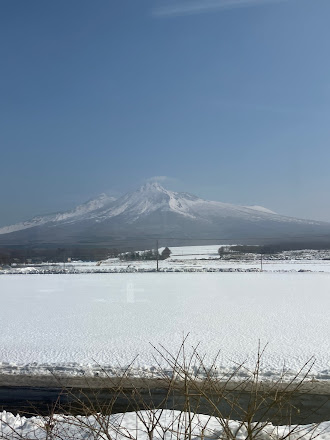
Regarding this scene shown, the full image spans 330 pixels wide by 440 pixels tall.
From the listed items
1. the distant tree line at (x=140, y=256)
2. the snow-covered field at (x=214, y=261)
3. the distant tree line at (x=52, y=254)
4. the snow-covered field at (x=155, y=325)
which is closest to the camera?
the snow-covered field at (x=155, y=325)

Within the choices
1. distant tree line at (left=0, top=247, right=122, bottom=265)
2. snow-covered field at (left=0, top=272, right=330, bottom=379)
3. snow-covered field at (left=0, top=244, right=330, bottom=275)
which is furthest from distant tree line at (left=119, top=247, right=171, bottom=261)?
snow-covered field at (left=0, top=272, right=330, bottom=379)

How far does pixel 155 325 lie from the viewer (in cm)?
675

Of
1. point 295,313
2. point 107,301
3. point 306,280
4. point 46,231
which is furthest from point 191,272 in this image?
point 46,231

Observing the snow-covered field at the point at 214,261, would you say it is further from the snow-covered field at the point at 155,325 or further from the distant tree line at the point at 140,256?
the snow-covered field at the point at 155,325

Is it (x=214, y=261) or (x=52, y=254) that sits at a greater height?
(x=52, y=254)

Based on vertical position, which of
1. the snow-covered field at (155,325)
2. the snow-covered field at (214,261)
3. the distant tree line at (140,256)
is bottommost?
the snow-covered field at (155,325)

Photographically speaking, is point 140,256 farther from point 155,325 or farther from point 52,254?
point 155,325

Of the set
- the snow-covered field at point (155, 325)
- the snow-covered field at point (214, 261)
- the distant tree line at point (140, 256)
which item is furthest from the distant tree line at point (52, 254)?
the snow-covered field at point (155, 325)

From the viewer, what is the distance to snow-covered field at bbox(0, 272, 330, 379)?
479 centimetres

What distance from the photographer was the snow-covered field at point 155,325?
479 centimetres

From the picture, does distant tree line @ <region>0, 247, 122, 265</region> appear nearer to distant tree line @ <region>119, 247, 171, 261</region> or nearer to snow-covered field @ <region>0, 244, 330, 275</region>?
snow-covered field @ <region>0, 244, 330, 275</region>

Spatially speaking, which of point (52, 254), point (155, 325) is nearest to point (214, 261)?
point (52, 254)

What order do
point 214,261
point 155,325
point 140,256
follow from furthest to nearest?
point 140,256
point 214,261
point 155,325

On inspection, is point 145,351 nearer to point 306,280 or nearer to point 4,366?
point 4,366
